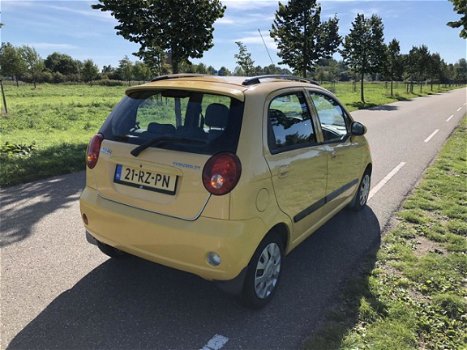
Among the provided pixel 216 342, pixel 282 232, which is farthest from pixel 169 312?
pixel 282 232

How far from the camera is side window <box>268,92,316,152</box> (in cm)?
323

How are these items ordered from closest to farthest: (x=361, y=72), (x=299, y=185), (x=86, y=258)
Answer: (x=299, y=185)
(x=86, y=258)
(x=361, y=72)

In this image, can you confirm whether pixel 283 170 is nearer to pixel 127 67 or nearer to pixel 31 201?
pixel 31 201

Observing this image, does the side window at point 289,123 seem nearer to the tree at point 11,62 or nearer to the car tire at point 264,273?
the car tire at point 264,273

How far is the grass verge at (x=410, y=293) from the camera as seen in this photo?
2883mm

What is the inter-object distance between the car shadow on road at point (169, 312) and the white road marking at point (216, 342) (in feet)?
0.12

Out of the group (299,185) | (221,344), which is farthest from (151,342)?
(299,185)

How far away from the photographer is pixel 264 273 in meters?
3.20

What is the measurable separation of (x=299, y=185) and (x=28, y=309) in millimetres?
2369

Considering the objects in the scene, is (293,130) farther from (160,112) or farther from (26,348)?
(26,348)

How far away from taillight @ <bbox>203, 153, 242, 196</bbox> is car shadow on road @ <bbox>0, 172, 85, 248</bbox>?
104 inches

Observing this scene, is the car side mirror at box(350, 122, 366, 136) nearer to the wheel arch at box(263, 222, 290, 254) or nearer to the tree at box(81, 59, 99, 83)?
the wheel arch at box(263, 222, 290, 254)

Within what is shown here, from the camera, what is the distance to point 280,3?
2405 cm

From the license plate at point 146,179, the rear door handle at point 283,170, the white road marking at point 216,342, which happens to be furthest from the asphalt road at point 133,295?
the rear door handle at point 283,170
